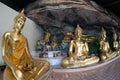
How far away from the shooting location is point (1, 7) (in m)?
1.77

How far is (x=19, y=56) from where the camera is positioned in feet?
4.83

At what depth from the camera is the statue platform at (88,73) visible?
1.50m

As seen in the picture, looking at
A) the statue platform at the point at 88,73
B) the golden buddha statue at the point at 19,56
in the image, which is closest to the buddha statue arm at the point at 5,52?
the golden buddha statue at the point at 19,56

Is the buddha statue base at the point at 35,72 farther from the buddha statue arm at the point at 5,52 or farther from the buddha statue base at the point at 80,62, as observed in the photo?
the buddha statue base at the point at 80,62

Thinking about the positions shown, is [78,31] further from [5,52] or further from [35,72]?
[5,52]

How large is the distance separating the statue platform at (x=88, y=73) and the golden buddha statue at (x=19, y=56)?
0.08 meters

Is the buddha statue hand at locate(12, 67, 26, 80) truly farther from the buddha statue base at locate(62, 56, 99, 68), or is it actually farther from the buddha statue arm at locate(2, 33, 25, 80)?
the buddha statue base at locate(62, 56, 99, 68)

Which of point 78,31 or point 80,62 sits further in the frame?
point 78,31

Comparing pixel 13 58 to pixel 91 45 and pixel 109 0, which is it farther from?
pixel 109 0

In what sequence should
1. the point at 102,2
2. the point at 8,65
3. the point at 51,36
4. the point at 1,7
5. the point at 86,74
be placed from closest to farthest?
1. the point at 8,65
2. the point at 86,74
3. the point at 1,7
4. the point at 102,2
5. the point at 51,36

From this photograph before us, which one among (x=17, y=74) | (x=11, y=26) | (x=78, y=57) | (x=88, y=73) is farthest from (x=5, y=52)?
(x=78, y=57)

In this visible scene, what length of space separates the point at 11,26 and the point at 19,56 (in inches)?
20.6

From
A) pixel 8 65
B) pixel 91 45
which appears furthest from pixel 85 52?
pixel 8 65

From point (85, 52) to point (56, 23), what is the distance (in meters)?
0.64
